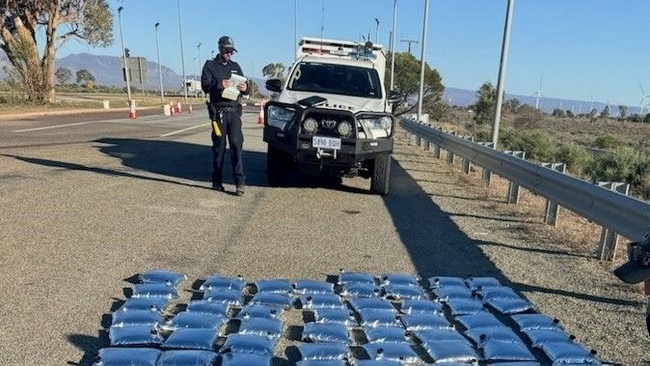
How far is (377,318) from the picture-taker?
3816 mm

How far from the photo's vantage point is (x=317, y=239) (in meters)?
5.72

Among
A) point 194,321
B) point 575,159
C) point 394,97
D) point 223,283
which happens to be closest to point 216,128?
point 394,97

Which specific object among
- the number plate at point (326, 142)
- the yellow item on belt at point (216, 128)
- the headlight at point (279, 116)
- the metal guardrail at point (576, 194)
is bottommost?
the metal guardrail at point (576, 194)

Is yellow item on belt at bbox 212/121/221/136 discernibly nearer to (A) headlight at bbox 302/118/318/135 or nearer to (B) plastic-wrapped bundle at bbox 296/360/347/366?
(A) headlight at bbox 302/118/318/135

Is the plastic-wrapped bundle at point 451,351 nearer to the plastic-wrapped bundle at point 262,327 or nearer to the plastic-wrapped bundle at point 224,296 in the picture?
the plastic-wrapped bundle at point 262,327

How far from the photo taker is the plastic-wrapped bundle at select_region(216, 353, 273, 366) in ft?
10.0

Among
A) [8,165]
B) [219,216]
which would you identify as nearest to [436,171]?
[219,216]

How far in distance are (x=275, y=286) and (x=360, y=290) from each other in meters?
0.67

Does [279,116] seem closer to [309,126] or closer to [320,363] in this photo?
[309,126]

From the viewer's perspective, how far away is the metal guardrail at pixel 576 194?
4.56m

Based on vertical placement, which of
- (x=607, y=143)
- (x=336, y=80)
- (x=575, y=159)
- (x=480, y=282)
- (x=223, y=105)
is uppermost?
(x=336, y=80)

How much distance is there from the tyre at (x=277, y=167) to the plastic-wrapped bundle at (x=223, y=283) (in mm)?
4143

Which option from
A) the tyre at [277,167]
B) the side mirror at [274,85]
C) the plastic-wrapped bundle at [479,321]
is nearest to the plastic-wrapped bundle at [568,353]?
the plastic-wrapped bundle at [479,321]

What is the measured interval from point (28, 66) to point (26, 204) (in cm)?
2651
